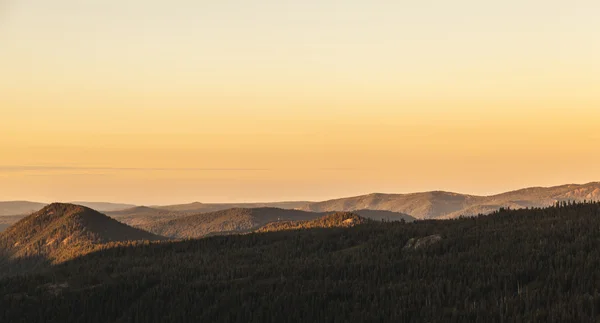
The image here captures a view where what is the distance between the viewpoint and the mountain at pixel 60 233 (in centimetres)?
15812

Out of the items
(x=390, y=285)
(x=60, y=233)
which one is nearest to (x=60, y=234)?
(x=60, y=233)

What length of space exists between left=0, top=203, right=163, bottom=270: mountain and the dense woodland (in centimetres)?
8285

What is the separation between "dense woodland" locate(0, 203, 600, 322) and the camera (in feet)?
109

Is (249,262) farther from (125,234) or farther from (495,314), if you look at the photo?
(125,234)

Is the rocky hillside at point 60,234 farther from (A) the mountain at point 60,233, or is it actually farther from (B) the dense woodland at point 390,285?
(B) the dense woodland at point 390,285

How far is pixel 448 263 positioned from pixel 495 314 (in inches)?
615

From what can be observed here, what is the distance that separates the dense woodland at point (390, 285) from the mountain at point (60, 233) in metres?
82.9

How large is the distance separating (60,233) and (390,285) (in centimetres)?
14632

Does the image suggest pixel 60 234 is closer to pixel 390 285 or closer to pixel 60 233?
pixel 60 233

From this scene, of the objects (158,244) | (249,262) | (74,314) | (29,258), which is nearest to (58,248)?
(29,258)

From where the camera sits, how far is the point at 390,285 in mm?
41219

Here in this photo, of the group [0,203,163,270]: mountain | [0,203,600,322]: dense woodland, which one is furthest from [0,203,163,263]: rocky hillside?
[0,203,600,322]: dense woodland

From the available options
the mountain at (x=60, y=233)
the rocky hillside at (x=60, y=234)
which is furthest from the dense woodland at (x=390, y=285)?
the rocky hillside at (x=60, y=234)

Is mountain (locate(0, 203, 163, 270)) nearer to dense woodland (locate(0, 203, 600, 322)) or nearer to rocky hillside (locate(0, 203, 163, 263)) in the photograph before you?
rocky hillside (locate(0, 203, 163, 263))
